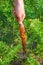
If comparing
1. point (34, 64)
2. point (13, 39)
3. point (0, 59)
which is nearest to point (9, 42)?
point (13, 39)

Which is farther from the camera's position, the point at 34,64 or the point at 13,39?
the point at 13,39

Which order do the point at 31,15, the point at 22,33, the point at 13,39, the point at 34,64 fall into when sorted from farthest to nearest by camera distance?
the point at 13,39
the point at 31,15
the point at 34,64
the point at 22,33

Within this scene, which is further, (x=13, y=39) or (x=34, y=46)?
(x=13, y=39)

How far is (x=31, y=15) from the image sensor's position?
49.9 inches

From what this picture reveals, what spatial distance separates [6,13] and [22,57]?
0.30 meters

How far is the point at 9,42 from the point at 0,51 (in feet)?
0.46

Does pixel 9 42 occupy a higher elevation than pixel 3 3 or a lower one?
lower

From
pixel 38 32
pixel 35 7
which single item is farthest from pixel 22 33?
pixel 35 7

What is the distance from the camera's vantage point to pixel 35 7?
1.29 m

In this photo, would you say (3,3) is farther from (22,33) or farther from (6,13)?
(22,33)

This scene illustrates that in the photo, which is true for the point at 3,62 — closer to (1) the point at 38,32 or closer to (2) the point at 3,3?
(1) the point at 38,32

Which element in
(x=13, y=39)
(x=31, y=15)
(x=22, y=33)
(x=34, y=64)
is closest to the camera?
(x=22, y=33)

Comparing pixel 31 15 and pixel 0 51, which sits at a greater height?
pixel 31 15

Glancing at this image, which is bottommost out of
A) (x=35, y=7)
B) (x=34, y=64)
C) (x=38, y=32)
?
(x=34, y=64)
